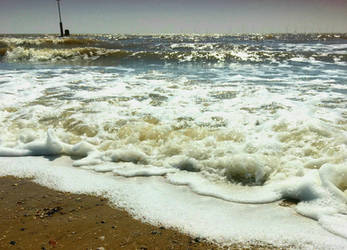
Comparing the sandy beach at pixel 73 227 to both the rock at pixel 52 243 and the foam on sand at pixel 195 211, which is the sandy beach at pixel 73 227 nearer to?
the rock at pixel 52 243

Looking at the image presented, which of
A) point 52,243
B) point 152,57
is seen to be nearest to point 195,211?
point 52,243

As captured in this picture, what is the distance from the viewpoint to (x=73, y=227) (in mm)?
1922

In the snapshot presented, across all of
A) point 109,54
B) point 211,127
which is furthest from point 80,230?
point 109,54

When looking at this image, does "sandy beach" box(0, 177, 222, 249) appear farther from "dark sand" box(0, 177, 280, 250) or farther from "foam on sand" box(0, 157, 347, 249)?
"foam on sand" box(0, 157, 347, 249)

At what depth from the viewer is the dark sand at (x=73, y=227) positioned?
1.76 meters

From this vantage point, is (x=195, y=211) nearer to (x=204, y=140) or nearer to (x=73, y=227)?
(x=73, y=227)

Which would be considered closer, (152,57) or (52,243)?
(52,243)

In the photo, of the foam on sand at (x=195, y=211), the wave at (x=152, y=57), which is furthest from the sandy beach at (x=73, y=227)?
the wave at (x=152, y=57)

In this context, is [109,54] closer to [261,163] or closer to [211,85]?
[211,85]

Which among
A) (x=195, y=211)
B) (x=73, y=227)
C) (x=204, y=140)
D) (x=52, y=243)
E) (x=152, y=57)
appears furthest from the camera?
(x=152, y=57)

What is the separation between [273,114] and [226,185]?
2.25 metres

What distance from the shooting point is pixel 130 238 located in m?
1.82

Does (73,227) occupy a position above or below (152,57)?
below

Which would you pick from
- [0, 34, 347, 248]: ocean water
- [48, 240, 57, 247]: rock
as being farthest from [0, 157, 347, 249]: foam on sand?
[48, 240, 57, 247]: rock
